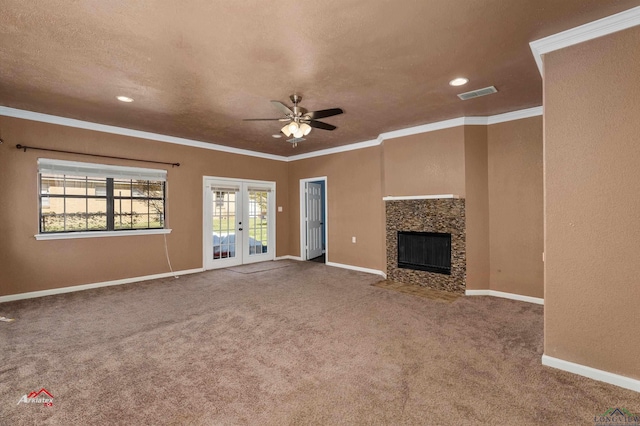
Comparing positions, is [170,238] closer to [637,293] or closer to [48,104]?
[48,104]

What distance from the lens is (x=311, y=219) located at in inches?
316

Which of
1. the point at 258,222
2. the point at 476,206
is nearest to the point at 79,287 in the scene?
the point at 258,222

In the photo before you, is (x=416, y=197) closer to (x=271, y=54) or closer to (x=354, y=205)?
(x=354, y=205)

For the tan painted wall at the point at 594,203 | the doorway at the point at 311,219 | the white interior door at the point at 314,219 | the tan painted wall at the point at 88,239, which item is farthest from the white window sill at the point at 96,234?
the tan painted wall at the point at 594,203

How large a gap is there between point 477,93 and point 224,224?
5.41m

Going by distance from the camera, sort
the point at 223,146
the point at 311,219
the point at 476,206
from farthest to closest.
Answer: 1. the point at 311,219
2. the point at 223,146
3. the point at 476,206

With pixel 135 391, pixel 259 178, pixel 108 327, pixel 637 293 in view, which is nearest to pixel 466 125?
pixel 637 293

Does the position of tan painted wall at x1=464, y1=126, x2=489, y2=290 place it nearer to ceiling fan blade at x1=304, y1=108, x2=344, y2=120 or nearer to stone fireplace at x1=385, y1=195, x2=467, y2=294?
stone fireplace at x1=385, y1=195, x2=467, y2=294

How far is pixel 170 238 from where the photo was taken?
6047 millimetres

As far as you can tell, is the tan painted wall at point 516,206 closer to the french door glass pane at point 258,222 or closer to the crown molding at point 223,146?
the crown molding at point 223,146

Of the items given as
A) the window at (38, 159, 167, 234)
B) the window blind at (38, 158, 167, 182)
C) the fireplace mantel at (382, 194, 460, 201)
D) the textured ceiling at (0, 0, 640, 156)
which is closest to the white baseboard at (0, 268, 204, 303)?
the window at (38, 159, 167, 234)

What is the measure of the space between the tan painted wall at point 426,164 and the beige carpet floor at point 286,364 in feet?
6.08

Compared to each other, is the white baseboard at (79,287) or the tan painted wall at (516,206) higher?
the tan painted wall at (516,206)

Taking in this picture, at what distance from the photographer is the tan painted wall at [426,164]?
4910 mm
